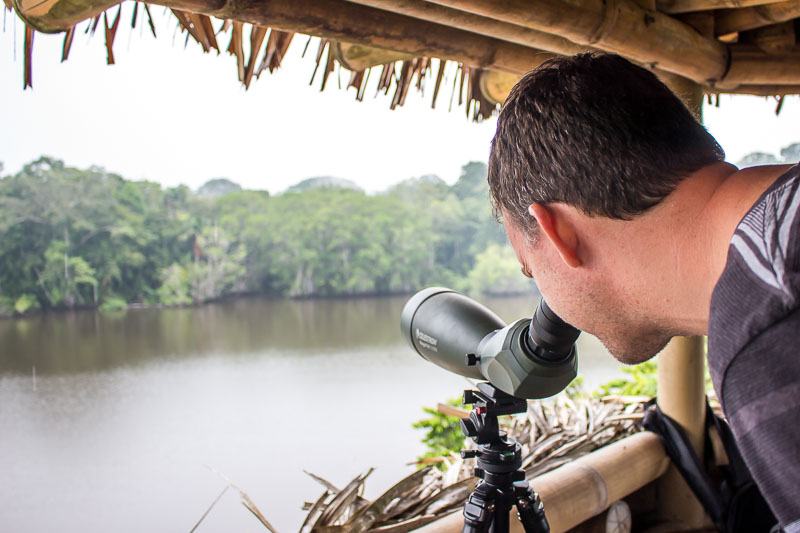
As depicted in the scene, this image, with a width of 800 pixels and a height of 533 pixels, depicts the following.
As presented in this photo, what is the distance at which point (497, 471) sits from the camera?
3.40 ft

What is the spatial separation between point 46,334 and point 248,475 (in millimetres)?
1066

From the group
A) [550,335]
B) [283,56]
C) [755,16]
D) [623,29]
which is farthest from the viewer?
[755,16]

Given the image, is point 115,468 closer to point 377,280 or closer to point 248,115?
point 377,280

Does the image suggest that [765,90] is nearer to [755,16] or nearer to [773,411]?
[755,16]

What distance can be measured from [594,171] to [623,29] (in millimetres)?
852

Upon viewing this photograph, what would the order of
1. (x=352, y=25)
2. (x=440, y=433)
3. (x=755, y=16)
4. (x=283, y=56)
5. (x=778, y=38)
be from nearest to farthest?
(x=352, y=25) → (x=283, y=56) → (x=755, y=16) → (x=778, y=38) → (x=440, y=433)

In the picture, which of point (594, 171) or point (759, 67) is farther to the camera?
point (759, 67)

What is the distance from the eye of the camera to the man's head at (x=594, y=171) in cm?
55

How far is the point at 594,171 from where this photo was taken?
1.81 feet

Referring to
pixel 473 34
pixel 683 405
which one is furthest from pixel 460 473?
pixel 473 34

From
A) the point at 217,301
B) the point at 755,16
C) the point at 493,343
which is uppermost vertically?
the point at 755,16

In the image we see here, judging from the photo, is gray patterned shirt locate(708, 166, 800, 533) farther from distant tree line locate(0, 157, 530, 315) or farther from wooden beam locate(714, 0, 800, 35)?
distant tree line locate(0, 157, 530, 315)

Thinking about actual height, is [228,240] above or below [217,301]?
above

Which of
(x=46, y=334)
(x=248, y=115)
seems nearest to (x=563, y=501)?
(x=46, y=334)
